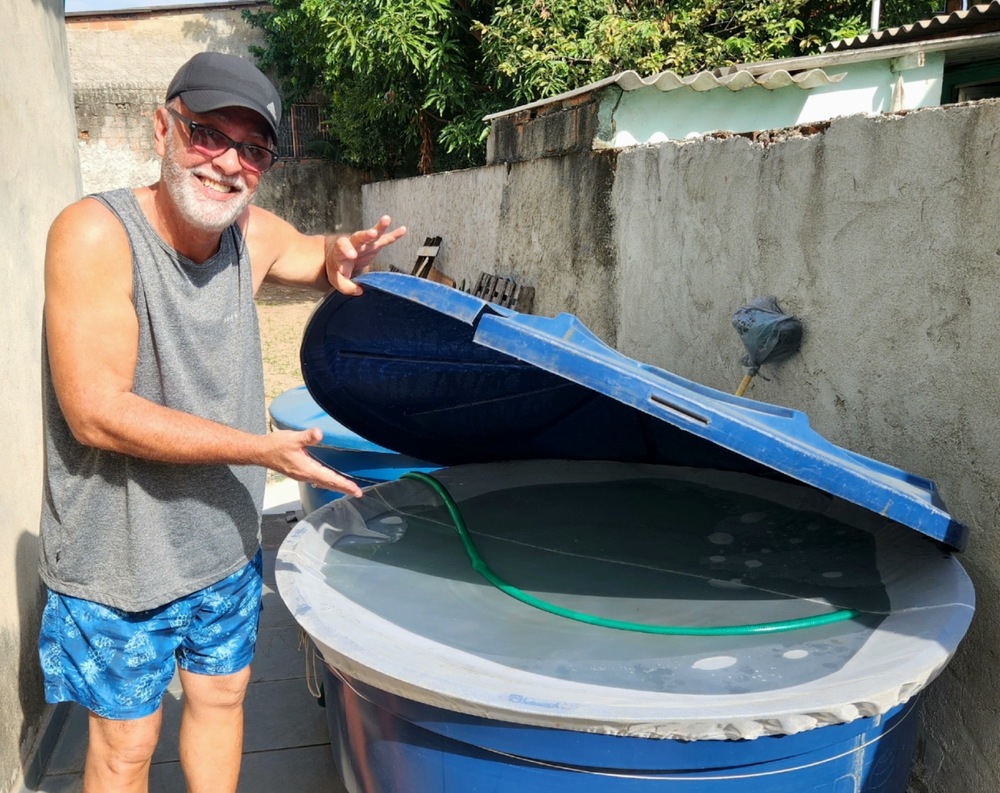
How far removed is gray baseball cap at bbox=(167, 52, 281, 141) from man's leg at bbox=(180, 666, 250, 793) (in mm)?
1256

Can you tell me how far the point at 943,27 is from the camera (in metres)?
7.33

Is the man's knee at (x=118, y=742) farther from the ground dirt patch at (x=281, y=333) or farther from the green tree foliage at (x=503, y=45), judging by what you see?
the green tree foliage at (x=503, y=45)

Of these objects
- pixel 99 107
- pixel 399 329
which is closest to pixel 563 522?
pixel 399 329

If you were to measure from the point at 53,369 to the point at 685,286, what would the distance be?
261 centimetres

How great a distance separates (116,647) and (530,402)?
119cm

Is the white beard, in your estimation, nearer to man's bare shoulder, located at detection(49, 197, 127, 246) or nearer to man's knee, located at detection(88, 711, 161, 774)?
man's bare shoulder, located at detection(49, 197, 127, 246)

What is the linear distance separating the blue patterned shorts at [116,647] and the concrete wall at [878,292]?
1.68m

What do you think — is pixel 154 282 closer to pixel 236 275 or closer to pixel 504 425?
pixel 236 275

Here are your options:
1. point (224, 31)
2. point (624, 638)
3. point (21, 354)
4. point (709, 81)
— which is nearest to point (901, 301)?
point (624, 638)

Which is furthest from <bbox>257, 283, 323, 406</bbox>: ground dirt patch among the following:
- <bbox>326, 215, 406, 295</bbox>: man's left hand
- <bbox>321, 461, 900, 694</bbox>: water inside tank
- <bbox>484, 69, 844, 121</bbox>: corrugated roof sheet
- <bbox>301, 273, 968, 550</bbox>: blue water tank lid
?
<bbox>326, 215, 406, 295</bbox>: man's left hand

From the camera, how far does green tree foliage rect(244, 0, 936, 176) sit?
9.06 m

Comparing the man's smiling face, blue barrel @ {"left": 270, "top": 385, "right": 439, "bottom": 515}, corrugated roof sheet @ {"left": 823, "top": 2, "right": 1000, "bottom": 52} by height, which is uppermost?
corrugated roof sheet @ {"left": 823, "top": 2, "right": 1000, "bottom": 52}

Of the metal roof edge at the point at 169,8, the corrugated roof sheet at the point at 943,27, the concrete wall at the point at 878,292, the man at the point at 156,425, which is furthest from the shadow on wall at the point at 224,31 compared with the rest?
the man at the point at 156,425

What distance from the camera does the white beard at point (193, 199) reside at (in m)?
1.79
